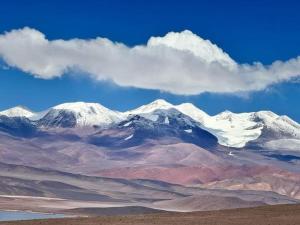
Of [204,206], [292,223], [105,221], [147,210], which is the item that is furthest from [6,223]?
[204,206]

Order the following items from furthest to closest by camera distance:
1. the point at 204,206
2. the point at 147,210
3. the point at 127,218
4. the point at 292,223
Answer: the point at 204,206, the point at 147,210, the point at 127,218, the point at 292,223

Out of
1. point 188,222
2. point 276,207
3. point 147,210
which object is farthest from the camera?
point 147,210

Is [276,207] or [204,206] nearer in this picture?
[276,207]

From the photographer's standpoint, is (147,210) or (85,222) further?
(147,210)

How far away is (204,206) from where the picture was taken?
19800cm

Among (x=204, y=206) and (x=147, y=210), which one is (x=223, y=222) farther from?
(x=204, y=206)

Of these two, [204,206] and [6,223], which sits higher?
[204,206]

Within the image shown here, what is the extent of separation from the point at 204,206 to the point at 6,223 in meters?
106

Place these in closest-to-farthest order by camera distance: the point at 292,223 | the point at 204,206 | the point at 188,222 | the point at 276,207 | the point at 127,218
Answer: the point at 292,223 → the point at 188,222 → the point at 127,218 → the point at 276,207 → the point at 204,206

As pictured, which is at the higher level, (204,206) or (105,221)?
(204,206)

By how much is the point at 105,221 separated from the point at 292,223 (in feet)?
78.9

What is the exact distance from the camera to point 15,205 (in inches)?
7288

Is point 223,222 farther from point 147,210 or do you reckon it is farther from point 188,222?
point 147,210

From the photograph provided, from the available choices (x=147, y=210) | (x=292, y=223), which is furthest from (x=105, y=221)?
(x=147, y=210)
